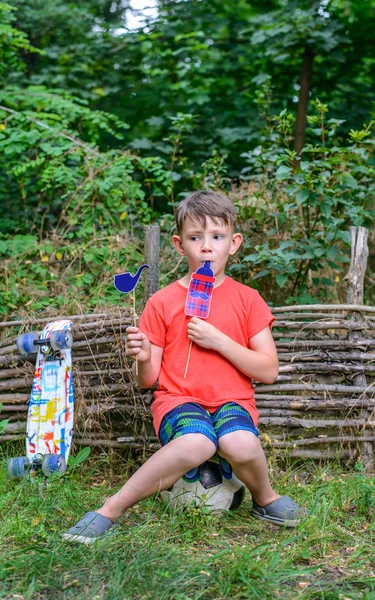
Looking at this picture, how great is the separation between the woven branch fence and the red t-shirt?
0.63 m

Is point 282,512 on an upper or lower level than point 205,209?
lower

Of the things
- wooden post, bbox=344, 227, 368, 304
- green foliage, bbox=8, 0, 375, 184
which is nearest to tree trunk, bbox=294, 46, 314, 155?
green foliage, bbox=8, 0, 375, 184

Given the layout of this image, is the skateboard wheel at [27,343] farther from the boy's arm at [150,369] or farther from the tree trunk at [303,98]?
the tree trunk at [303,98]

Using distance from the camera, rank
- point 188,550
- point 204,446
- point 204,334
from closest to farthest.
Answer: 1. point 188,550
2. point 204,446
3. point 204,334

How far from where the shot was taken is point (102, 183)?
4.38 meters

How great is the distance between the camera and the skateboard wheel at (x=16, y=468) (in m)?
3.12

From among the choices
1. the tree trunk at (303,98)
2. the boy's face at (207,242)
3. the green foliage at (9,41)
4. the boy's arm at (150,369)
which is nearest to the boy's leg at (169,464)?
the boy's arm at (150,369)

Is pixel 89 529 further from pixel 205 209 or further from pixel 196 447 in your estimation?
pixel 205 209

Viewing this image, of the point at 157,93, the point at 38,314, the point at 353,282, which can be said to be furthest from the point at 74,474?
the point at 157,93

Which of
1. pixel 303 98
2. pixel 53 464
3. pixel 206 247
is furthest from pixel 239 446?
pixel 303 98

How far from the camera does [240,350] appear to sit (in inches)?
103

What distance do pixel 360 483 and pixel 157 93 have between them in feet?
Result: 16.1

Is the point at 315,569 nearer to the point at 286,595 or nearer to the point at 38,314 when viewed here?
the point at 286,595

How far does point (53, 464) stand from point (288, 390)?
1232mm
